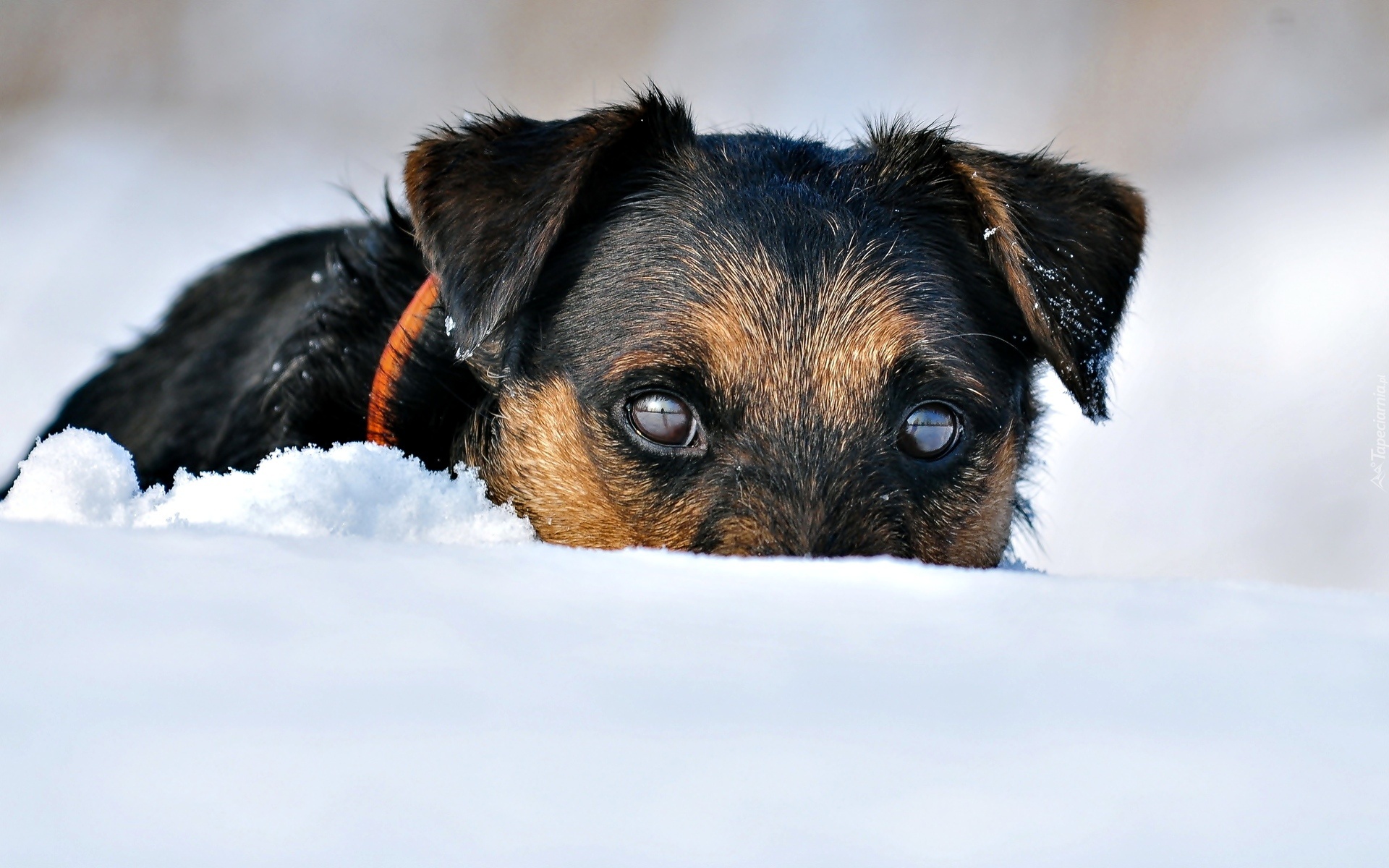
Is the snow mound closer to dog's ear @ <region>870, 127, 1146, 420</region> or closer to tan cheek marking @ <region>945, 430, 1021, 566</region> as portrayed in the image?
tan cheek marking @ <region>945, 430, 1021, 566</region>

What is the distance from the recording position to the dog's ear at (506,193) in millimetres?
2500

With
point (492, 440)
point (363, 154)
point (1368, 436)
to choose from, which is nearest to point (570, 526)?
point (492, 440)

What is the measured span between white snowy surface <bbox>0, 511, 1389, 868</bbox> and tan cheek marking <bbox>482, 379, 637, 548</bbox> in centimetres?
130

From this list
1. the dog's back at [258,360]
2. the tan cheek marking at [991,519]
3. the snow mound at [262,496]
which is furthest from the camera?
the dog's back at [258,360]

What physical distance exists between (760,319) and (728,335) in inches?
3.1

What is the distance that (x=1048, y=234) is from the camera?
9.05 feet

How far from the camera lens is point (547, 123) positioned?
2.74 m

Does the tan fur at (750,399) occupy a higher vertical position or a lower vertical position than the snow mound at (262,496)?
higher

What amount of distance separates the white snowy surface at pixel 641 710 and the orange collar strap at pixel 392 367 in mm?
1649

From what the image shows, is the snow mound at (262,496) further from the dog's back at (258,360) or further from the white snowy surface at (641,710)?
the dog's back at (258,360)

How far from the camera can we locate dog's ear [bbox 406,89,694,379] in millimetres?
2500

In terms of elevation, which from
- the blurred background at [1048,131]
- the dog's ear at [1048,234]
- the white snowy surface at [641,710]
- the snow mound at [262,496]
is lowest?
the white snowy surface at [641,710]

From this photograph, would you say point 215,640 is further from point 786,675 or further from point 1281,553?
point 1281,553

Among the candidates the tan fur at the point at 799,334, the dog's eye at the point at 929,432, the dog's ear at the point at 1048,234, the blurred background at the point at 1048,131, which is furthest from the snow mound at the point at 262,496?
the blurred background at the point at 1048,131
